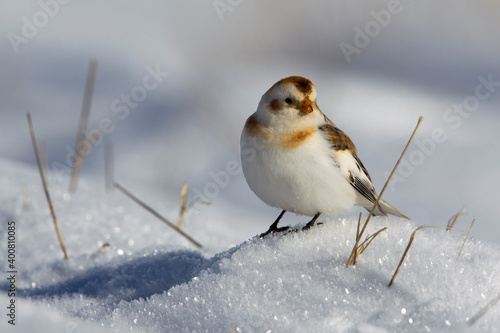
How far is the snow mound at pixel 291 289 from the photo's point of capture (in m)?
1.92

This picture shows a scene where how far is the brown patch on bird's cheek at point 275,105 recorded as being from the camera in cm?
275

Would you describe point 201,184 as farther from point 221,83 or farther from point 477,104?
point 477,104

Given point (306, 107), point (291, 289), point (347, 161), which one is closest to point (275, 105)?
point (306, 107)

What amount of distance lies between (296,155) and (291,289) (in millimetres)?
724

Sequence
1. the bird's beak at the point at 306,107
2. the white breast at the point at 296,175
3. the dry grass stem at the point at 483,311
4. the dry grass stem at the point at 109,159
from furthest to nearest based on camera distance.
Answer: the dry grass stem at the point at 109,159 < the bird's beak at the point at 306,107 < the white breast at the point at 296,175 < the dry grass stem at the point at 483,311

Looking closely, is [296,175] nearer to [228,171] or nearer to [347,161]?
[347,161]

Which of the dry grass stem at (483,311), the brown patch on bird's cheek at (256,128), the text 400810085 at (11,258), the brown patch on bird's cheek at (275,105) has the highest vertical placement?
the brown patch on bird's cheek at (275,105)

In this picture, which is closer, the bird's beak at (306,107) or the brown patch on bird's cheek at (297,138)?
the brown patch on bird's cheek at (297,138)

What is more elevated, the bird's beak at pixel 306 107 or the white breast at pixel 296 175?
the bird's beak at pixel 306 107

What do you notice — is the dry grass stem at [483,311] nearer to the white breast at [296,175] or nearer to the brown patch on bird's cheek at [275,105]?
the white breast at [296,175]

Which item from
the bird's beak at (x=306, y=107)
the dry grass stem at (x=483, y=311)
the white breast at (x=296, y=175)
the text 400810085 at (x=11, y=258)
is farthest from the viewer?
the text 400810085 at (x=11, y=258)

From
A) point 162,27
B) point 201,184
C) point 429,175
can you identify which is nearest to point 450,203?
point 429,175

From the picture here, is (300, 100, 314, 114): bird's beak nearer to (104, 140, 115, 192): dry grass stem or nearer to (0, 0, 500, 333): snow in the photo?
(0, 0, 500, 333): snow

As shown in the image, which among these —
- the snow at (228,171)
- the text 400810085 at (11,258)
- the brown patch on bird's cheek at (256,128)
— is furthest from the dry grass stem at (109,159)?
the brown patch on bird's cheek at (256,128)
